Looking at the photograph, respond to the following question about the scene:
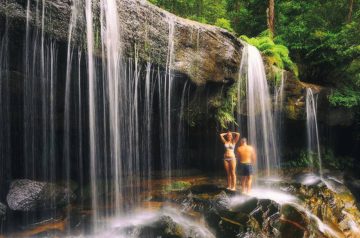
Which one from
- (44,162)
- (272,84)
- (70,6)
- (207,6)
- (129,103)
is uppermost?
(207,6)

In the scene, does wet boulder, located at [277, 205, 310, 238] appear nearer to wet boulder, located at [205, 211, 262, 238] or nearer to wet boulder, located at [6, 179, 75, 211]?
wet boulder, located at [205, 211, 262, 238]

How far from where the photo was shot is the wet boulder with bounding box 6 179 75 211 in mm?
7850

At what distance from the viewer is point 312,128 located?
14.4 m

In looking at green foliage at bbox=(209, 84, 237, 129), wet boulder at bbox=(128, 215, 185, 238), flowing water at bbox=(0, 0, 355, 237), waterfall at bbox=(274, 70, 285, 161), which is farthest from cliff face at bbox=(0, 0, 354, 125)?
wet boulder at bbox=(128, 215, 185, 238)

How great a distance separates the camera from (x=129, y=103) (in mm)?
8938

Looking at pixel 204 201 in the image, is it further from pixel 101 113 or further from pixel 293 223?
pixel 101 113

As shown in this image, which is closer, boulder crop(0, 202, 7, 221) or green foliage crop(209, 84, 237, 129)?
boulder crop(0, 202, 7, 221)

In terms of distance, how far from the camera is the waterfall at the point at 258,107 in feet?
36.9

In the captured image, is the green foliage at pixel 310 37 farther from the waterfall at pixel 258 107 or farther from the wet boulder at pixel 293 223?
the wet boulder at pixel 293 223

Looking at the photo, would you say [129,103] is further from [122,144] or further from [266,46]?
[266,46]

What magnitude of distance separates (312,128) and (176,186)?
25.3ft

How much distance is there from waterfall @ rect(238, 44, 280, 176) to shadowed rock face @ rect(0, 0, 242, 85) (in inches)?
45.2

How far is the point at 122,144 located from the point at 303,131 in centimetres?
938

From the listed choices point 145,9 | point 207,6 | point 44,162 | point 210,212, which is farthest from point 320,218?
point 207,6
